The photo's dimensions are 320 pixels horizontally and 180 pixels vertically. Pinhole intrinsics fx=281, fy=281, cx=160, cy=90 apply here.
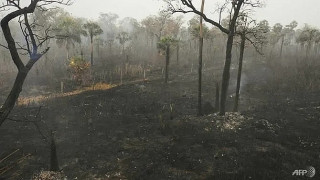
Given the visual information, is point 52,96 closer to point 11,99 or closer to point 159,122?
point 159,122

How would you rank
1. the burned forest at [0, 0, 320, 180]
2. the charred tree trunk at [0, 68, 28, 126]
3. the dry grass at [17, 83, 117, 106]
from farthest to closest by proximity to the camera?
the dry grass at [17, 83, 117, 106], the burned forest at [0, 0, 320, 180], the charred tree trunk at [0, 68, 28, 126]

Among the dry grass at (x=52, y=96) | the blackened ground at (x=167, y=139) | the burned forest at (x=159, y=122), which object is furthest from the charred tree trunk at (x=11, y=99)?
the dry grass at (x=52, y=96)

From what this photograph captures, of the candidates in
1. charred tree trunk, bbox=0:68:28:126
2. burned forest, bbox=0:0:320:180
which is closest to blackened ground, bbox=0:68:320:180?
burned forest, bbox=0:0:320:180


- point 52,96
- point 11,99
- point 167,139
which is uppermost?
point 11,99

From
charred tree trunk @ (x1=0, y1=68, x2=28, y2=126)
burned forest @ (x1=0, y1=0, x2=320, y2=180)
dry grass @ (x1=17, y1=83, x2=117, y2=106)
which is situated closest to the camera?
charred tree trunk @ (x1=0, y1=68, x2=28, y2=126)

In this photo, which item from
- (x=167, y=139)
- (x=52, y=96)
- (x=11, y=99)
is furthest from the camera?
(x=52, y=96)

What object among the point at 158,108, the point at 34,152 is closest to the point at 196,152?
the point at 34,152

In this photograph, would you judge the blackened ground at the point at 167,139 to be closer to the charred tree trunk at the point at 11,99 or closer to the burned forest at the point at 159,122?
the burned forest at the point at 159,122

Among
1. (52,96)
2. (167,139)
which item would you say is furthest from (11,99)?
(52,96)

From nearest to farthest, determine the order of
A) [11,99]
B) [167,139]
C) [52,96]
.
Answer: [11,99] < [167,139] < [52,96]

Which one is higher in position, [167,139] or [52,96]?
[52,96]

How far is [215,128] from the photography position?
16672 millimetres

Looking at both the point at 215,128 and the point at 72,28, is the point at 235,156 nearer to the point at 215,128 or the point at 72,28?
the point at 215,128

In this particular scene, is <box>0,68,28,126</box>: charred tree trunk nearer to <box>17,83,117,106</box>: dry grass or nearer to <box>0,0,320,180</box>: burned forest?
<box>0,0,320,180</box>: burned forest
